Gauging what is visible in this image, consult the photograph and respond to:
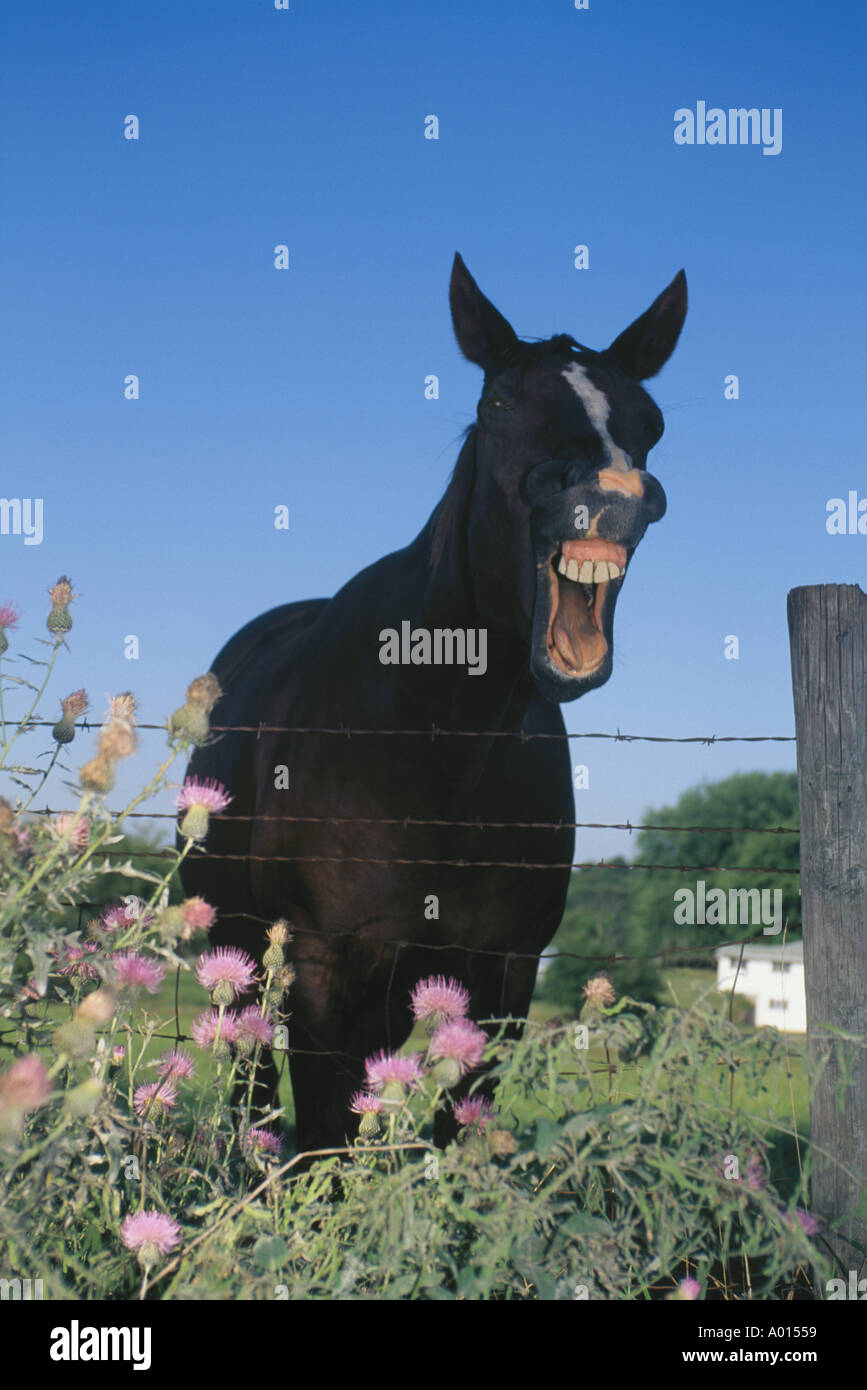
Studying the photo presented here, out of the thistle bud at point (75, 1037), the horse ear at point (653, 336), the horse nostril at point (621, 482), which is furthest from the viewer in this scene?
the horse ear at point (653, 336)

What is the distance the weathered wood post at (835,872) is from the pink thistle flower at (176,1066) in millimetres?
1451

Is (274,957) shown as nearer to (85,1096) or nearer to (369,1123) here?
(369,1123)

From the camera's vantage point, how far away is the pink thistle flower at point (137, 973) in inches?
91.0

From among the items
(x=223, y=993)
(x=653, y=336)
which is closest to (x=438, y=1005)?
(x=223, y=993)

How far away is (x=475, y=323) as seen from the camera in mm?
3703

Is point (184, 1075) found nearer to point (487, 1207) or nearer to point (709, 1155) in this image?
point (487, 1207)

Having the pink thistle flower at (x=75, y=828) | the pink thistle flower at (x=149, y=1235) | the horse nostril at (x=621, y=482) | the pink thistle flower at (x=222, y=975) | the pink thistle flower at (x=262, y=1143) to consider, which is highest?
the horse nostril at (x=621, y=482)

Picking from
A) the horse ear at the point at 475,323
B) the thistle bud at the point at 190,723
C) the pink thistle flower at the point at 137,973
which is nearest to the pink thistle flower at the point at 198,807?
the thistle bud at the point at 190,723

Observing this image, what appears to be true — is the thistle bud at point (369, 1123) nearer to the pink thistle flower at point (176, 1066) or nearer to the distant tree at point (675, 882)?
the pink thistle flower at point (176, 1066)

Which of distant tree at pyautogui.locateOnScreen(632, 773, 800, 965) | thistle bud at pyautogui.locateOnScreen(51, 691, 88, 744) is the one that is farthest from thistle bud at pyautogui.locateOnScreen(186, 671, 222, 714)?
distant tree at pyautogui.locateOnScreen(632, 773, 800, 965)

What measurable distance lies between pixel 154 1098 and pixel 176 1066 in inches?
5.9

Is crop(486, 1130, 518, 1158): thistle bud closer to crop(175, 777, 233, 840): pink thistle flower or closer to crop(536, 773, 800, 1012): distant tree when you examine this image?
crop(175, 777, 233, 840): pink thistle flower

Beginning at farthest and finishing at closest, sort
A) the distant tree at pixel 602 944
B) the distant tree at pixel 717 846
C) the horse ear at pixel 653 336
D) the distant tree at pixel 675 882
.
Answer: the distant tree at pixel 717 846 < the distant tree at pixel 675 882 < the distant tree at pixel 602 944 < the horse ear at pixel 653 336
